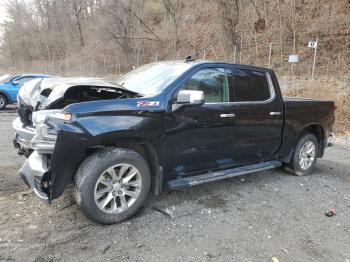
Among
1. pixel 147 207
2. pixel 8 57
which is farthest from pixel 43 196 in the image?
pixel 8 57

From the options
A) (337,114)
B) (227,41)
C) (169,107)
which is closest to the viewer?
(169,107)

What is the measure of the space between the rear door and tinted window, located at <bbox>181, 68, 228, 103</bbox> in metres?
0.15

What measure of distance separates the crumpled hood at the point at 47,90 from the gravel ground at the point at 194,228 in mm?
1197

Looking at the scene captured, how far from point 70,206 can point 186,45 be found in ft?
91.7

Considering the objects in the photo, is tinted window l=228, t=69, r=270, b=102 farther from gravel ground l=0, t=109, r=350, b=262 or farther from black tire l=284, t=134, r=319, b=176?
gravel ground l=0, t=109, r=350, b=262

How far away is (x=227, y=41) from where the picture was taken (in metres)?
25.3

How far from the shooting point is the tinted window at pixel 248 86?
4926 mm

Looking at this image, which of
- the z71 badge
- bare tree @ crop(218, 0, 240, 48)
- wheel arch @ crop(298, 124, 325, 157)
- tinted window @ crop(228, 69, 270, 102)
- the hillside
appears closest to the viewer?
the z71 badge

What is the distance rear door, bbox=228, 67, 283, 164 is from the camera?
495 cm

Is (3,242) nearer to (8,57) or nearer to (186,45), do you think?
(186,45)

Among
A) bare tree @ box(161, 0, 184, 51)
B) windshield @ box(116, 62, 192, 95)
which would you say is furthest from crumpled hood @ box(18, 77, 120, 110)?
bare tree @ box(161, 0, 184, 51)

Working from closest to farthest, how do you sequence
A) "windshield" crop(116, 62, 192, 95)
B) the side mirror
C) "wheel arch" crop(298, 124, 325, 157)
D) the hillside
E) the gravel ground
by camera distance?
the gravel ground
the side mirror
"windshield" crop(116, 62, 192, 95)
"wheel arch" crop(298, 124, 325, 157)
the hillside

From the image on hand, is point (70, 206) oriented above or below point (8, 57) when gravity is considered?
below

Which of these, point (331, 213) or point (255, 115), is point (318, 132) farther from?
point (331, 213)
